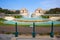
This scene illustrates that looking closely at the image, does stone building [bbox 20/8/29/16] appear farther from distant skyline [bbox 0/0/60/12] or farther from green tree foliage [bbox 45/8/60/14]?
green tree foliage [bbox 45/8/60/14]

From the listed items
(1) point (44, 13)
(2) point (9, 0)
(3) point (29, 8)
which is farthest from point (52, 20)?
(2) point (9, 0)

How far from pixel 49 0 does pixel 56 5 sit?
0.18m

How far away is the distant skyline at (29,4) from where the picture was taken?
13.3ft

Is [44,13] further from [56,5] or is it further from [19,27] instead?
[19,27]

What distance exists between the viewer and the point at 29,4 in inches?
161

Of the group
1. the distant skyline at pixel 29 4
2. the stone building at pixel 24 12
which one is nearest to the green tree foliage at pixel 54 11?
the distant skyline at pixel 29 4

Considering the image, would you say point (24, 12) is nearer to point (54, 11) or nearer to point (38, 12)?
point (38, 12)

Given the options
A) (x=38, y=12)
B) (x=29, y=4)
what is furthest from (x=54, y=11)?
(x=29, y=4)

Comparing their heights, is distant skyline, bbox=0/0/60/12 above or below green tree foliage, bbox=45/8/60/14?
above

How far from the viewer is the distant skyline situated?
406 cm

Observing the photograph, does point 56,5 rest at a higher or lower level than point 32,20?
higher

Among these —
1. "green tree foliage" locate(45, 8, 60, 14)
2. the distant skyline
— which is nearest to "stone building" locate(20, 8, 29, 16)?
the distant skyline

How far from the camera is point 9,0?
4082 millimetres

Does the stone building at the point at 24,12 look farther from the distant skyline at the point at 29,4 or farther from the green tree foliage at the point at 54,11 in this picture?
the green tree foliage at the point at 54,11
